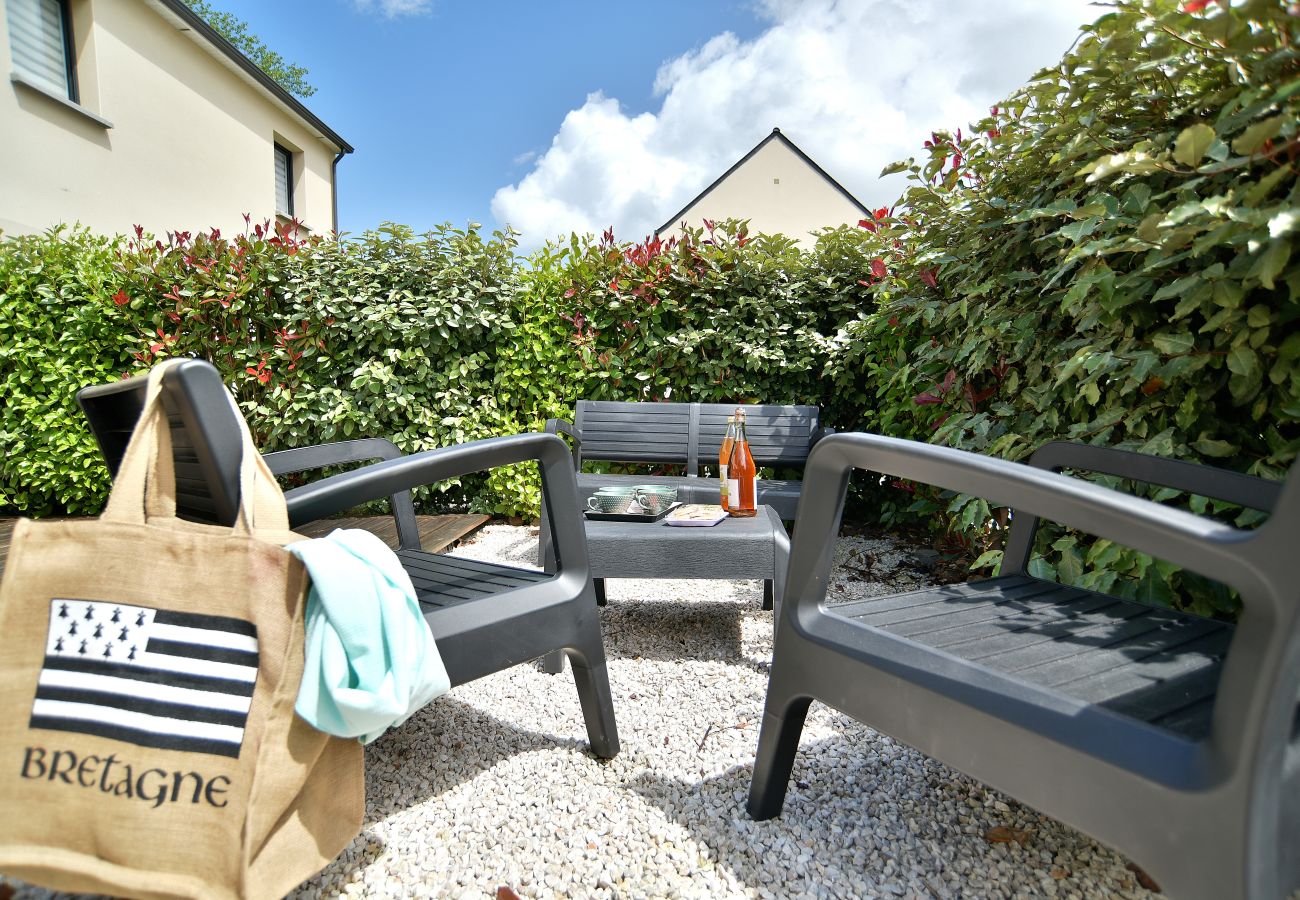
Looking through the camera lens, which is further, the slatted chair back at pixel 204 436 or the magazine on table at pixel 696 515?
the magazine on table at pixel 696 515

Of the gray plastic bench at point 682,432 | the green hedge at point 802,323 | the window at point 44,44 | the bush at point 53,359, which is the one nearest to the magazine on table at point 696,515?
the green hedge at point 802,323

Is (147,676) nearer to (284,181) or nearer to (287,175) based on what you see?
(284,181)

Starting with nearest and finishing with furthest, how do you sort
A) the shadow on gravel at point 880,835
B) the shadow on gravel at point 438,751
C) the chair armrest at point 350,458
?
the shadow on gravel at point 880,835 < the shadow on gravel at point 438,751 < the chair armrest at point 350,458

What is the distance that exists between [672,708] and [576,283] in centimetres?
288

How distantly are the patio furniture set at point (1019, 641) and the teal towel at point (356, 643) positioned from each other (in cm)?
16

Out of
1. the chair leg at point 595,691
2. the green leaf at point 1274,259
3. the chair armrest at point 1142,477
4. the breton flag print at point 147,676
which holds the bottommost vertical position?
the chair leg at point 595,691

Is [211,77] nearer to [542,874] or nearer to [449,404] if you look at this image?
[449,404]

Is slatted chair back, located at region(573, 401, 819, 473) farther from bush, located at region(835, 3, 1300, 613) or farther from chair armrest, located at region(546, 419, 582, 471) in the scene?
bush, located at region(835, 3, 1300, 613)

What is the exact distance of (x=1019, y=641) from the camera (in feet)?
3.84

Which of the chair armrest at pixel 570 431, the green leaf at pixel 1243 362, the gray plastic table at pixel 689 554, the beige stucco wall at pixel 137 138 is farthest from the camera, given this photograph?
the beige stucco wall at pixel 137 138

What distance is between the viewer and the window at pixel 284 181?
11266mm

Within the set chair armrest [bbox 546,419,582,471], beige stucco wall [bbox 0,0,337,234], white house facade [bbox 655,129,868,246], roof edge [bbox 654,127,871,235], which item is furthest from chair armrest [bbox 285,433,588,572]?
white house facade [bbox 655,129,868,246]

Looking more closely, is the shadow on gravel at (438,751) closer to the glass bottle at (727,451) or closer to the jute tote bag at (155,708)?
the jute tote bag at (155,708)

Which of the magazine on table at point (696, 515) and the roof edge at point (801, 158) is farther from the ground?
the roof edge at point (801, 158)
